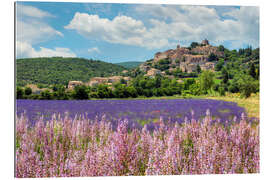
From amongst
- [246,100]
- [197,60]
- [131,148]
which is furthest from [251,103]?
[131,148]

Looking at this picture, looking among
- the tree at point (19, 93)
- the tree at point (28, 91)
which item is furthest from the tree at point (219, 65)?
the tree at point (19, 93)

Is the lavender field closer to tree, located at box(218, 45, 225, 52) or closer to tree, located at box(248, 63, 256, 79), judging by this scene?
tree, located at box(248, 63, 256, 79)

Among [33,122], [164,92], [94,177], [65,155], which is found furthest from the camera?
[164,92]

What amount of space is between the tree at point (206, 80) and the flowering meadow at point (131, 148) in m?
0.71

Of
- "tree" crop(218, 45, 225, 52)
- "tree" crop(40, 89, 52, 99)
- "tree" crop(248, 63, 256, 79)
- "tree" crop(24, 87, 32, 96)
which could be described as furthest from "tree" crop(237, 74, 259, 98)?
"tree" crop(24, 87, 32, 96)

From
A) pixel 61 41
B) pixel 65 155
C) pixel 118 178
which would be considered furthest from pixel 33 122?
pixel 118 178

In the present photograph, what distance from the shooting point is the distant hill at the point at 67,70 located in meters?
4.70

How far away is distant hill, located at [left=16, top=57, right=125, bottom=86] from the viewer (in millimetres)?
4703

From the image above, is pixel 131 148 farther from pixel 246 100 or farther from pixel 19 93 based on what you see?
pixel 246 100

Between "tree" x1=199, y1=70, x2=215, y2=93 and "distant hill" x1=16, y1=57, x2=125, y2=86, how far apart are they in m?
1.81

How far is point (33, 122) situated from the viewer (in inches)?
175

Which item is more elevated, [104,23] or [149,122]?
[104,23]

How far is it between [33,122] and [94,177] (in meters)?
1.75

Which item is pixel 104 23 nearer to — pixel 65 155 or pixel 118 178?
pixel 65 155
